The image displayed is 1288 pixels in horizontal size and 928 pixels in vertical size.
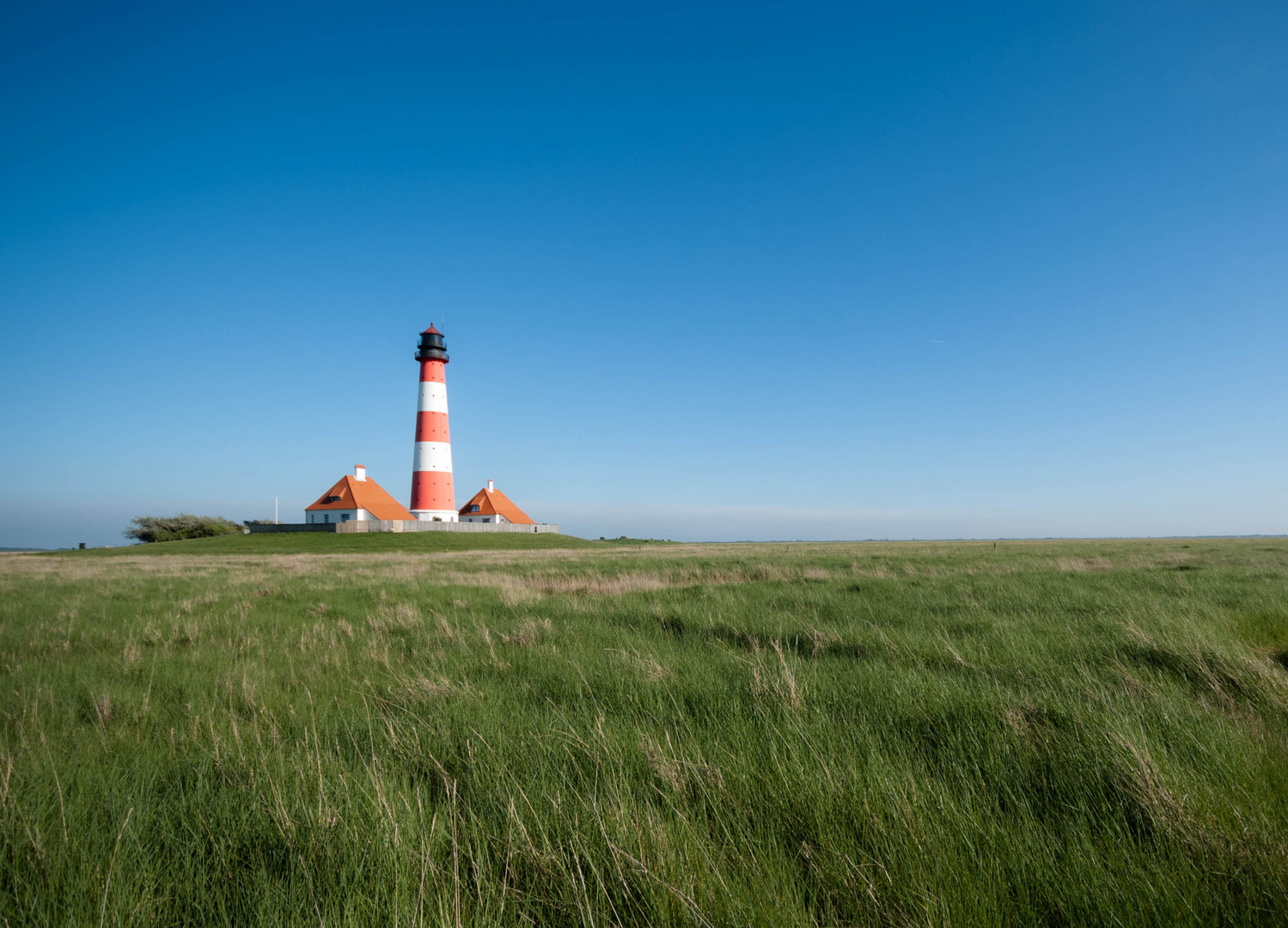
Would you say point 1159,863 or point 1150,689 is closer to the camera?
point 1159,863

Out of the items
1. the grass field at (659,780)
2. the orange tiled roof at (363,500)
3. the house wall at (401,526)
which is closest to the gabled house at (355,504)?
the orange tiled roof at (363,500)

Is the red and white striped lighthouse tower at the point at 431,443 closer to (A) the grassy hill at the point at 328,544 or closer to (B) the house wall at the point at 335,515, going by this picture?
(A) the grassy hill at the point at 328,544

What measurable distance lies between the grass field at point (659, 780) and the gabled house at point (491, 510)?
64.9 m

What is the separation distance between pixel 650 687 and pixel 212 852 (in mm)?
2706

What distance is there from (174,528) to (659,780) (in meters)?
76.1

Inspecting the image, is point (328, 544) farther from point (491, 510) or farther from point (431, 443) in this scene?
point (491, 510)

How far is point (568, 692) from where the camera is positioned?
4355 mm

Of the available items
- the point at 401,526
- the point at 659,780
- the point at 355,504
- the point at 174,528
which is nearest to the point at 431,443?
the point at 401,526

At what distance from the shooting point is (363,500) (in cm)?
6203

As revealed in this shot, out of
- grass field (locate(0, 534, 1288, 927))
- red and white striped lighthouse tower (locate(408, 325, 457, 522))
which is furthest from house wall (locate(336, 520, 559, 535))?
grass field (locate(0, 534, 1288, 927))

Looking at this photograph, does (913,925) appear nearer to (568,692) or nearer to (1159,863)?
(1159,863)

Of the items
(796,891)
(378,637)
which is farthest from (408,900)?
(378,637)

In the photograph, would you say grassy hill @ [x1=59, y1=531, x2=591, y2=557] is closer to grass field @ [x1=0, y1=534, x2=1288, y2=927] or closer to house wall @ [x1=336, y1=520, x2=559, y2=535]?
house wall @ [x1=336, y1=520, x2=559, y2=535]

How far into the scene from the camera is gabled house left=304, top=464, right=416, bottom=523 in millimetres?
60594
